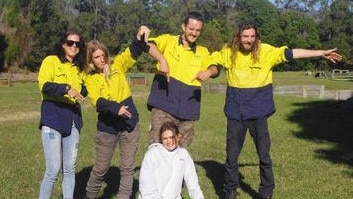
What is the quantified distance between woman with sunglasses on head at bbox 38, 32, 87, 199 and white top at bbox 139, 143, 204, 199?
924mm

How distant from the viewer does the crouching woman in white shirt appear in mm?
5039

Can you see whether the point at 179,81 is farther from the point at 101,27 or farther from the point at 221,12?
the point at 221,12

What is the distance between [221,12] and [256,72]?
109m

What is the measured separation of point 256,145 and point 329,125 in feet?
32.5

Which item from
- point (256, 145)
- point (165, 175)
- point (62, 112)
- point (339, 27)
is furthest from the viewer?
point (339, 27)

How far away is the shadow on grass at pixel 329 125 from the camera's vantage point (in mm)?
11125

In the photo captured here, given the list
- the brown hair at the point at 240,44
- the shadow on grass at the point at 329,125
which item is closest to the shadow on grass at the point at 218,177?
the brown hair at the point at 240,44

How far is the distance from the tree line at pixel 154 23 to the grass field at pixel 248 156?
46.1m

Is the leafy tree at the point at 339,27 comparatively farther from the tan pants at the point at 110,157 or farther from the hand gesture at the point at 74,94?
the hand gesture at the point at 74,94

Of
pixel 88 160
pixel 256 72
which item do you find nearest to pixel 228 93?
pixel 256 72

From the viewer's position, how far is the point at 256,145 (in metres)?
6.75

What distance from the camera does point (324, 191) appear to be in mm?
7785

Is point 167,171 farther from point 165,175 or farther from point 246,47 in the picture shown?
point 246,47

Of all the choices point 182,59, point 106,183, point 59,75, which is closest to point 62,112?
point 59,75
